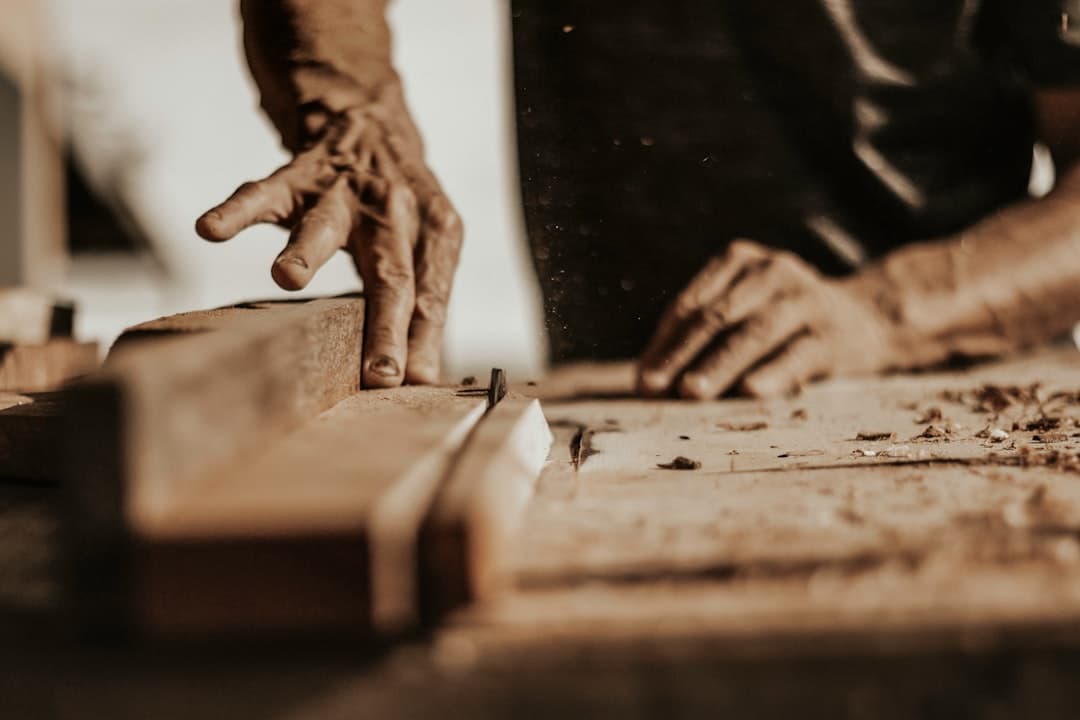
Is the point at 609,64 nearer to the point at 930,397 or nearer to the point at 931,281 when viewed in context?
the point at 931,281

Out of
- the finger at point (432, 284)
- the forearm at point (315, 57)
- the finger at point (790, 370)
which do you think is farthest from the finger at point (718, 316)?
the forearm at point (315, 57)

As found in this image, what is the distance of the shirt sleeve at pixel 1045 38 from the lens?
91.8 inches

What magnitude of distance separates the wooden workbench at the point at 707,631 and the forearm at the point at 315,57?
53.0 inches

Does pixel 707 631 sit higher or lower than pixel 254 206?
lower

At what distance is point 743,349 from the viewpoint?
1841 millimetres

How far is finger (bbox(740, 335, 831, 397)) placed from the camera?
5.95ft

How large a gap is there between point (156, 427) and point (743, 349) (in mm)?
1332

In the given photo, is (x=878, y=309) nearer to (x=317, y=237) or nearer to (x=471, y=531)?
(x=317, y=237)

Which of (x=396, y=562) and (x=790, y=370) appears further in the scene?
(x=790, y=370)

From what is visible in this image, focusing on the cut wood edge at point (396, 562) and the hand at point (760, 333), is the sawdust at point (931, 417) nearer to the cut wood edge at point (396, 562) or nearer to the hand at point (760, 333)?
the hand at point (760, 333)

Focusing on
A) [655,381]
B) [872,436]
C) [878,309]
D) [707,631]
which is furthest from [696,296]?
[707,631]

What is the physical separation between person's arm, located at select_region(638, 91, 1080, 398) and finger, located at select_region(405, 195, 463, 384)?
0.42 metres

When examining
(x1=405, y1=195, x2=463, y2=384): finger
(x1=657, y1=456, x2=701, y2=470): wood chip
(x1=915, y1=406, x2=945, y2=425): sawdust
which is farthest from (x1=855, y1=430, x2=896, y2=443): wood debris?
(x1=405, y1=195, x2=463, y2=384): finger

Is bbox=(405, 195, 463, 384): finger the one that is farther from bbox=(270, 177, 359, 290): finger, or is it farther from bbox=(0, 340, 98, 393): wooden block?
bbox=(0, 340, 98, 393): wooden block
